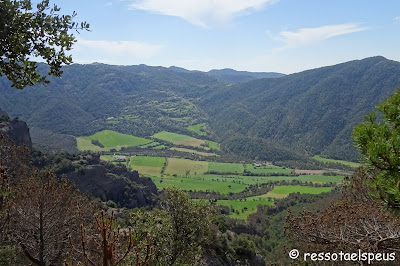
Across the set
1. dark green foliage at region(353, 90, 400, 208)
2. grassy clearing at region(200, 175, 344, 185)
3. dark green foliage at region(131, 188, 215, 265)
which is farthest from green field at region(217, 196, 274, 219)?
dark green foliage at region(353, 90, 400, 208)

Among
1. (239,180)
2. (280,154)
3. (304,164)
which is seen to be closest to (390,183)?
(239,180)

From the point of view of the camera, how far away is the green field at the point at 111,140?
5687 inches

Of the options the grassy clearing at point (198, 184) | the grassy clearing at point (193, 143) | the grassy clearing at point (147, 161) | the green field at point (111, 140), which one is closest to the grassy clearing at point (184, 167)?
the grassy clearing at point (147, 161)

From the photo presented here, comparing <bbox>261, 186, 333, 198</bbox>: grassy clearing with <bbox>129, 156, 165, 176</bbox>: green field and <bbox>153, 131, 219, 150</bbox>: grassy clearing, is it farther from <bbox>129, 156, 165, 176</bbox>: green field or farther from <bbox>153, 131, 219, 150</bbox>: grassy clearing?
<bbox>153, 131, 219, 150</bbox>: grassy clearing

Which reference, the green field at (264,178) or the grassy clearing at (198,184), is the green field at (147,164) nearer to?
the grassy clearing at (198,184)

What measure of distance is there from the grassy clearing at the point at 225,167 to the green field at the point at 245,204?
3432cm

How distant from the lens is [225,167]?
13438cm

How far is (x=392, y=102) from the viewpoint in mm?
7250

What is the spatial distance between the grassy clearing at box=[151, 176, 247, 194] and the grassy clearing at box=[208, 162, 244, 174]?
61.2 ft

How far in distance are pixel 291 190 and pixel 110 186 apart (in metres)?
65.9

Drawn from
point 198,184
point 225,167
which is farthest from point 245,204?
point 225,167

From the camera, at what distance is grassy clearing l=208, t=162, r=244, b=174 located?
421 ft

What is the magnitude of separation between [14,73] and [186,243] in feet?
47.2

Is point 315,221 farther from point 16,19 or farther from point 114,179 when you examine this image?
point 114,179
